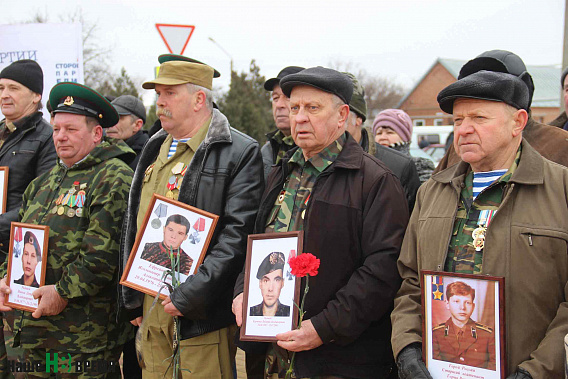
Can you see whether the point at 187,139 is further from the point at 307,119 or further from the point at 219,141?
the point at 307,119

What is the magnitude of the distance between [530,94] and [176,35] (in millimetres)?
4531

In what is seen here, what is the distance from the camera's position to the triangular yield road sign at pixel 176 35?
6297mm

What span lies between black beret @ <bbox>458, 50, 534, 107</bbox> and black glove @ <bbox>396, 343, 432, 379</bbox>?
53.9 inches

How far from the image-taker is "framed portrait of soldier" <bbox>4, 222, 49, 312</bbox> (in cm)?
393

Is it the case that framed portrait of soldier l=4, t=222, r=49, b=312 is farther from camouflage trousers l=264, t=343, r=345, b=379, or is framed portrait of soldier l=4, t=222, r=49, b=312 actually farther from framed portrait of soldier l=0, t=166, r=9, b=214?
camouflage trousers l=264, t=343, r=345, b=379

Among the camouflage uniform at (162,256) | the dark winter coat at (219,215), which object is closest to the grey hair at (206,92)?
the dark winter coat at (219,215)

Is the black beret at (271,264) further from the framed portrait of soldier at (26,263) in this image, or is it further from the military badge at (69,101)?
the military badge at (69,101)

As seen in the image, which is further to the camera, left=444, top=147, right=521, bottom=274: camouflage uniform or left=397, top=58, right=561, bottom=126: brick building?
left=397, top=58, right=561, bottom=126: brick building

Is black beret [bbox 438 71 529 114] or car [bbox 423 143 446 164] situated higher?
car [bbox 423 143 446 164]

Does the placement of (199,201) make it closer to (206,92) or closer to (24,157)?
(206,92)

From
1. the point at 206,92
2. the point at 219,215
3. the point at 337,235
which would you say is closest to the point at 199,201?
the point at 219,215

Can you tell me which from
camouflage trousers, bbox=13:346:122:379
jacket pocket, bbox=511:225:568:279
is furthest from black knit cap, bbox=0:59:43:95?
jacket pocket, bbox=511:225:568:279

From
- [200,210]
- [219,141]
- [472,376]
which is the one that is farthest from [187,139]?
[472,376]

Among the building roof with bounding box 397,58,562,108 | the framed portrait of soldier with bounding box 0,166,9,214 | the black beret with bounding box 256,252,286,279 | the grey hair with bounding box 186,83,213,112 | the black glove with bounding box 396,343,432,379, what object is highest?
the building roof with bounding box 397,58,562,108
